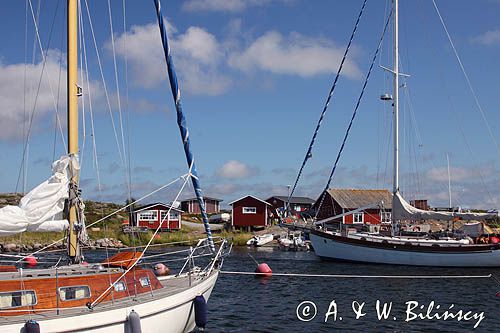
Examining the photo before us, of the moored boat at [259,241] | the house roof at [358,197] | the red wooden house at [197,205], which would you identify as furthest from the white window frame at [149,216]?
the house roof at [358,197]

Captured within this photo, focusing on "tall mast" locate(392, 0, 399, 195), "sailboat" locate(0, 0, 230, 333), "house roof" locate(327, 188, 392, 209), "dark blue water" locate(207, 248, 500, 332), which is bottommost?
"dark blue water" locate(207, 248, 500, 332)

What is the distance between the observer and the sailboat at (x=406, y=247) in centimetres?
4416

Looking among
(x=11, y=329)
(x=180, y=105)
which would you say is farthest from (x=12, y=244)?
(x=11, y=329)

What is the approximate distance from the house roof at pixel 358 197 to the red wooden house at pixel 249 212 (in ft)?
32.3

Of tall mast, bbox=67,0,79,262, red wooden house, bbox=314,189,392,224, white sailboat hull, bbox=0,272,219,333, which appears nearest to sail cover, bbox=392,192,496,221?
red wooden house, bbox=314,189,392,224

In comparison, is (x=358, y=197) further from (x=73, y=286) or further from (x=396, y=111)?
(x=73, y=286)

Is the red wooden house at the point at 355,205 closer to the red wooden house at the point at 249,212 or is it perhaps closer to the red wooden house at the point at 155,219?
the red wooden house at the point at 249,212

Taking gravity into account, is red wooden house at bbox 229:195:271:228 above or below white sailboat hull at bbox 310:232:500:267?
above

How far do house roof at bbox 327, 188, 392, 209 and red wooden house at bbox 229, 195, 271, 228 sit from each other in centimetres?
983

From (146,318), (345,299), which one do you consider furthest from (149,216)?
(146,318)

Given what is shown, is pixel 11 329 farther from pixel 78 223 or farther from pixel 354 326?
pixel 354 326

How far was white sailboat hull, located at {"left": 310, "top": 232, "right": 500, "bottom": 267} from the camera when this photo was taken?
44.1m

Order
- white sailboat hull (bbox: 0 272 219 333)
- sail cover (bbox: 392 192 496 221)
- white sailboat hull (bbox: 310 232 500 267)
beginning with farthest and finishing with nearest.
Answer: sail cover (bbox: 392 192 496 221), white sailboat hull (bbox: 310 232 500 267), white sailboat hull (bbox: 0 272 219 333)

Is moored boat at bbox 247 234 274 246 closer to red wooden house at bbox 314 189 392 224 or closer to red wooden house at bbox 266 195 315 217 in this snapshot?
red wooden house at bbox 314 189 392 224
